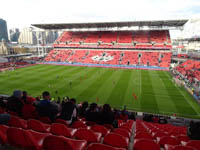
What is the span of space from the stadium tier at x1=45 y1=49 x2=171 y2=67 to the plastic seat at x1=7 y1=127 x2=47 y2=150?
4547 centimetres

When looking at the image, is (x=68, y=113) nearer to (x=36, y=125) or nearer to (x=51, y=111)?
(x=51, y=111)

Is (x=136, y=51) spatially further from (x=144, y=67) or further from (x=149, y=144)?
(x=149, y=144)

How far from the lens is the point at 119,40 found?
5906 centimetres

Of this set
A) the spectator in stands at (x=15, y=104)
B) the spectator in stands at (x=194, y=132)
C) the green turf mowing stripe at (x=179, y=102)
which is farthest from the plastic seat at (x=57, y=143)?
the green turf mowing stripe at (x=179, y=102)

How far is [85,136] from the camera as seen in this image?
355 centimetres

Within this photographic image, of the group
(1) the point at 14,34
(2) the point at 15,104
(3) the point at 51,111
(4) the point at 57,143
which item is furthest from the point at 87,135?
(1) the point at 14,34

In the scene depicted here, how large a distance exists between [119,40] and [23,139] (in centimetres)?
5894

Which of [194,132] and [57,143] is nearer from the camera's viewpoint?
[57,143]

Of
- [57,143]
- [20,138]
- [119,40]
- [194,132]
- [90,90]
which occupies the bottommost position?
[90,90]

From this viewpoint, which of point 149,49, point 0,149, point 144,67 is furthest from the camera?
point 149,49

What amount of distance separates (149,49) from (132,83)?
3057cm

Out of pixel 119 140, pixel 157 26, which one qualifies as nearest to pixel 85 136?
pixel 119 140

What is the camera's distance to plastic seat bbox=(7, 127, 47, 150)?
291 centimetres

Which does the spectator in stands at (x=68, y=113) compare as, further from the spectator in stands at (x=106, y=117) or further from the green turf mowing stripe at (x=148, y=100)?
the green turf mowing stripe at (x=148, y=100)
